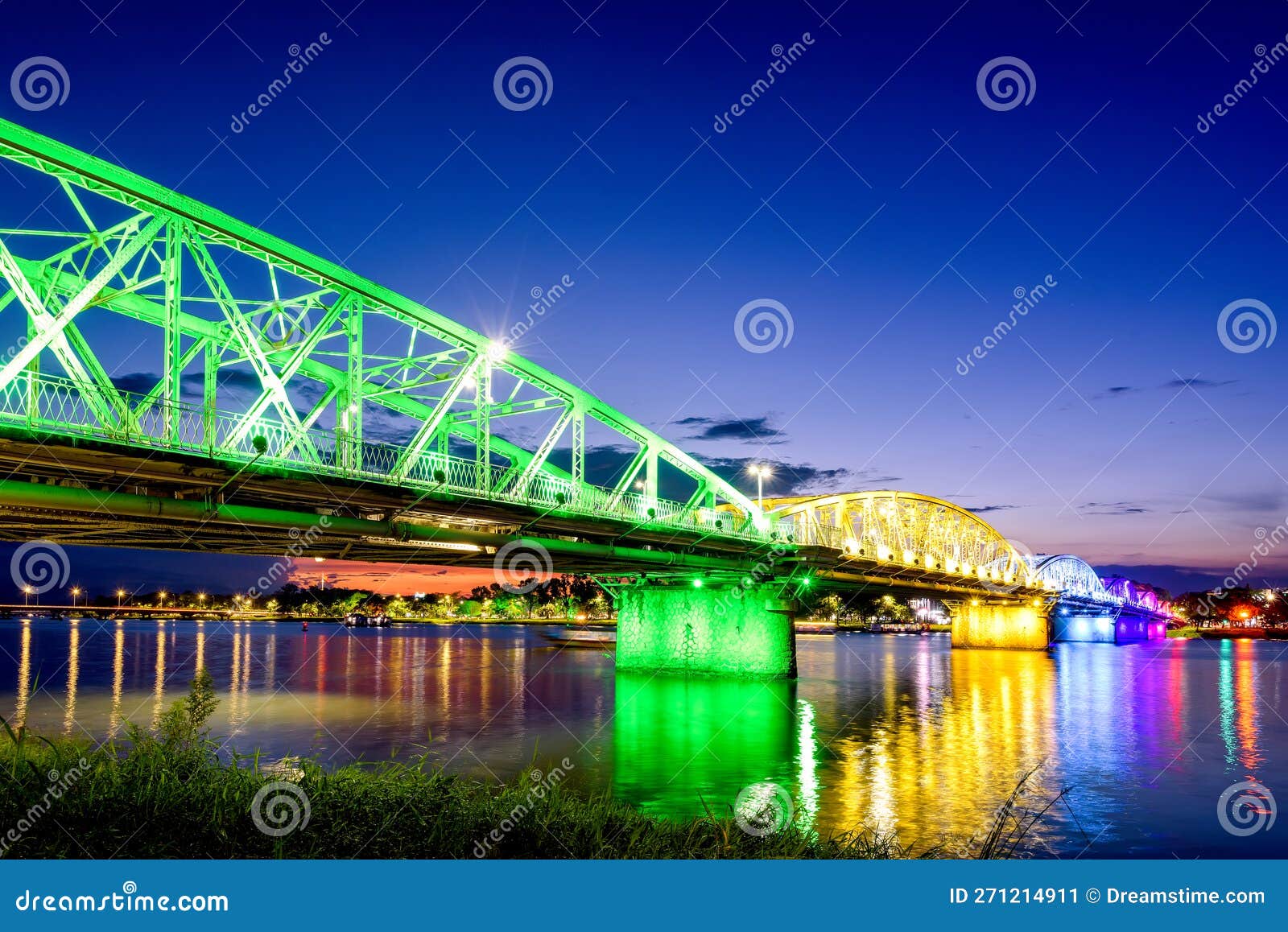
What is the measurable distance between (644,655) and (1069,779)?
116ft

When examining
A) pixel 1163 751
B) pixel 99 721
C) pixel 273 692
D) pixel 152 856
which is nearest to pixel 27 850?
pixel 152 856

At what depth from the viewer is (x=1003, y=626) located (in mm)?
125375

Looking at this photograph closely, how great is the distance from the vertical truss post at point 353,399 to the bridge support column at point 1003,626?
10835 centimetres

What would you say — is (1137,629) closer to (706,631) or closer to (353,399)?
(706,631)

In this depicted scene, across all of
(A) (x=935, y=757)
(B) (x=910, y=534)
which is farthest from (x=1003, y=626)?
(A) (x=935, y=757)

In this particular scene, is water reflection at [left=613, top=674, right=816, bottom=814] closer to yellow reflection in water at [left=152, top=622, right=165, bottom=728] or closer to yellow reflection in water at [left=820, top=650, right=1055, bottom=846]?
yellow reflection in water at [left=820, top=650, right=1055, bottom=846]

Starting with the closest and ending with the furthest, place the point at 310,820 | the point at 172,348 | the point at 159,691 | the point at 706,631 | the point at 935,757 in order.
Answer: the point at 310,820 → the point at 172,348 → the point at 935,757 → the point at 159,691 → the point at 706,631

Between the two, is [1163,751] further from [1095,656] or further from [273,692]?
[1095,656]

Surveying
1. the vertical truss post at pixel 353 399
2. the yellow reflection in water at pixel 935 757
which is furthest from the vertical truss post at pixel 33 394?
the yellow reflection in water at pixel 935 757

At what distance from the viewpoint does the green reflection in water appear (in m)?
23.0

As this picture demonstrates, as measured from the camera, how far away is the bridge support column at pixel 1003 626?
124 meters

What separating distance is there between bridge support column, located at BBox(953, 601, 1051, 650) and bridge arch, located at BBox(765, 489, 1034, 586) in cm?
478

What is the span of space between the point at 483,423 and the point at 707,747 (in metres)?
14.8

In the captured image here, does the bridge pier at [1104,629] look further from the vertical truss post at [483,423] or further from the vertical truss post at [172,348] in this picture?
the vertical truss post at [172,348]
